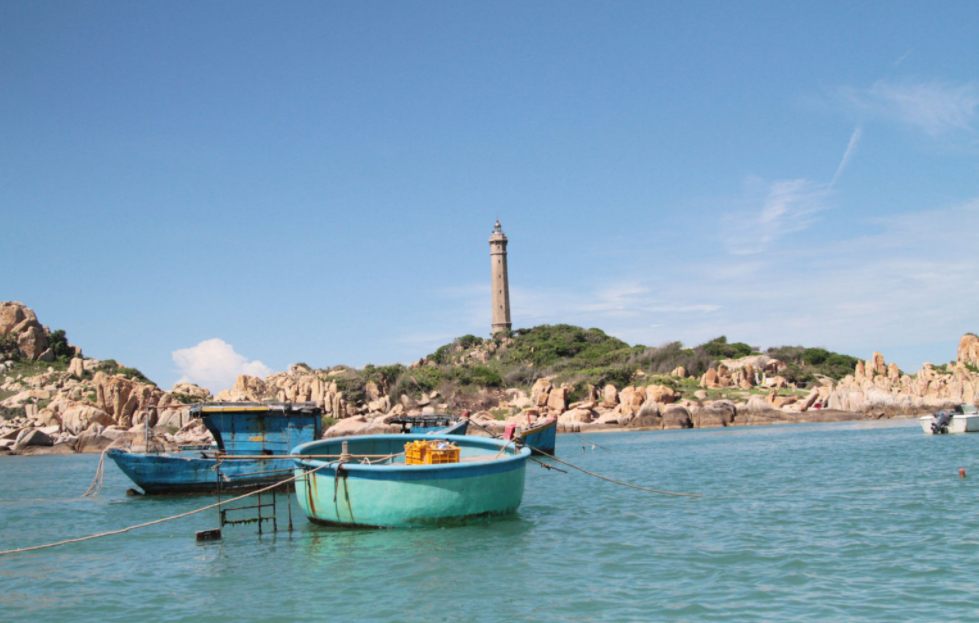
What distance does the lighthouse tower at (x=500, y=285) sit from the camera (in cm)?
11025

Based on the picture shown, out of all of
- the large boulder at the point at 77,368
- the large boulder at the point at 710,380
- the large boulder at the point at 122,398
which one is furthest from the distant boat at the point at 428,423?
the large boulder at the point at 77,368

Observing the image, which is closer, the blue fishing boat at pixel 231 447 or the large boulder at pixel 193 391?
the blue fishing boat at pixel 231 447

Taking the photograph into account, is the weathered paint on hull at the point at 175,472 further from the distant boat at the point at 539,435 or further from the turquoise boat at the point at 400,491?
the distant boat at the point at 539,435

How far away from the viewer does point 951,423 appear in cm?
4181

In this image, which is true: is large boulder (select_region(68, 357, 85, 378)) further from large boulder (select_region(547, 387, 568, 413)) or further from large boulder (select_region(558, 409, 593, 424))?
large boulder (select_region(558, 409, 593, 424))

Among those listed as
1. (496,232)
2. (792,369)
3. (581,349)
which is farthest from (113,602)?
(496,232)

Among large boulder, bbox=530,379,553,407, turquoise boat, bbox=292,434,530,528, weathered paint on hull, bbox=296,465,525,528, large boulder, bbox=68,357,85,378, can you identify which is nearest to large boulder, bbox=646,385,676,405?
large boulder, bbox=530,379,553,407

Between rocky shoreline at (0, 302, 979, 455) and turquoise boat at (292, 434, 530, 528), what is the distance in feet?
123

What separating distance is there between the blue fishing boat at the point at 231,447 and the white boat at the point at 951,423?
113ft

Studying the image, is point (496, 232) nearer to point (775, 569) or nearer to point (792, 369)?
point (792, 369)

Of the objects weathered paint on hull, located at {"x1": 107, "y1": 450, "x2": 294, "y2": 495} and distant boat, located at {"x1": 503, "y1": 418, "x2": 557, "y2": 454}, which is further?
distant boat, located at {"x1": 503, "y1": 418, "x2": 557, "y2": 454}

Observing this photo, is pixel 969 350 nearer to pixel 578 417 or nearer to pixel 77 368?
pixel 578 417

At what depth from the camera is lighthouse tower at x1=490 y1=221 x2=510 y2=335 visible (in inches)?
4341

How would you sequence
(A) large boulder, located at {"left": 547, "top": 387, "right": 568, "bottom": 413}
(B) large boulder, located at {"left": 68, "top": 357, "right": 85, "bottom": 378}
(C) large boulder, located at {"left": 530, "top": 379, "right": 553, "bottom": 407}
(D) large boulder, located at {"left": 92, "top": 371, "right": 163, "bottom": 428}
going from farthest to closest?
(B) large boulder, located at {"left": 68, "top": 357, "right": 85, "bottom": 378} < (C) large boulder, located at {"left": 530, "top": 379, "right": 553, "bottom": 407} < (A) large boulder, located at {"left": 547, "top": 387, "right": 568, "bottom": 413} < (D) large boulder, located at {"left": 92, "top": 371, "right": 163, "bottom": 428}
